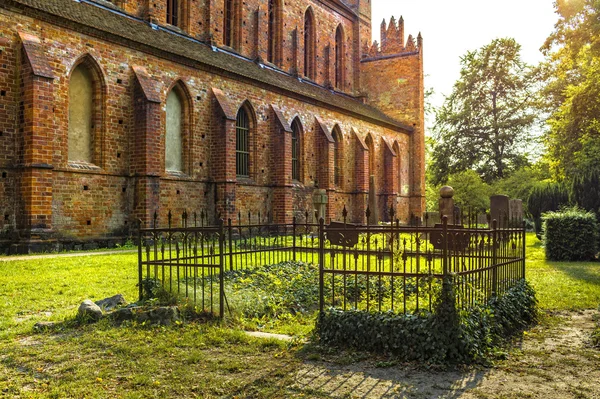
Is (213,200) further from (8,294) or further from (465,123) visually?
(465,123)

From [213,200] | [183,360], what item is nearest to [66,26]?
[213,200]

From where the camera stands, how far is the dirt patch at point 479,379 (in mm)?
4602

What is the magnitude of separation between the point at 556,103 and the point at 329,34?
60.2ft

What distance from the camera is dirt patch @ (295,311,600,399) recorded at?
15.1 ft

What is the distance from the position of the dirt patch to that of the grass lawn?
275 millimetres

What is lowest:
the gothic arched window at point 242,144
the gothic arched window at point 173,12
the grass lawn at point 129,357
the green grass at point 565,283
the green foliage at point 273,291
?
the green grass at point 565,283

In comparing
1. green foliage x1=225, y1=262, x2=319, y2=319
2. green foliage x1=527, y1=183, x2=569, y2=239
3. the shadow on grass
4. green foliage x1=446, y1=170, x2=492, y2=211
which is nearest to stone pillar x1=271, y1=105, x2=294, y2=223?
the shadow on grass

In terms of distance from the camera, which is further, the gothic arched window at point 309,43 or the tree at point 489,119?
the tree at point 489,119

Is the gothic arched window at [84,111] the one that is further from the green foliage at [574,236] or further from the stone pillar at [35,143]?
the green foliage at [574,236]

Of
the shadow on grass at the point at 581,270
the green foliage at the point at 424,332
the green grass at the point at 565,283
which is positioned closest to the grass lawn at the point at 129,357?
the green grass at the point at 565,283

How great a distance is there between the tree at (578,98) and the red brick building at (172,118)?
423 inches

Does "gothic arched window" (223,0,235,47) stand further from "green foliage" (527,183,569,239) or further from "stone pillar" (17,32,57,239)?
"green foliage" (527,183,569,239)

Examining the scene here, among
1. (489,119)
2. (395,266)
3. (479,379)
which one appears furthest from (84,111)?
(489,119)

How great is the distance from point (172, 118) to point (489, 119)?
3457 cm
